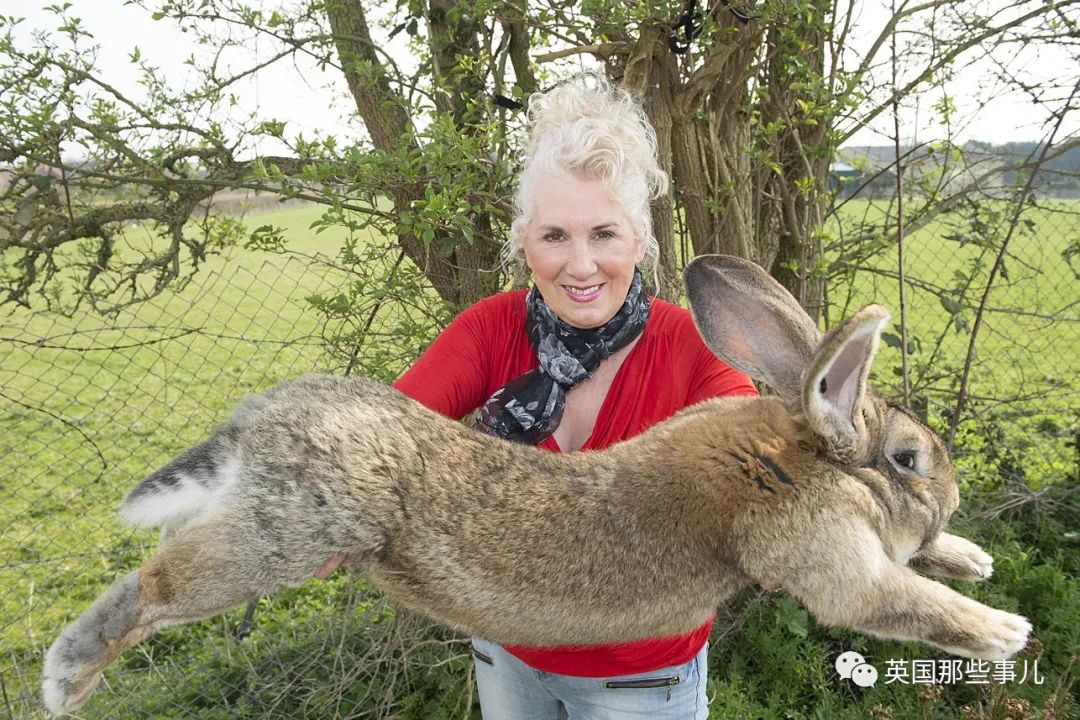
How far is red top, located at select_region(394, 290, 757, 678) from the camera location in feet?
7.84

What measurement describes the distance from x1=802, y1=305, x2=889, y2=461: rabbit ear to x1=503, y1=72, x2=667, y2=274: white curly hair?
2.70 ft

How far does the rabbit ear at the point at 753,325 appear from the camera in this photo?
7.55ft

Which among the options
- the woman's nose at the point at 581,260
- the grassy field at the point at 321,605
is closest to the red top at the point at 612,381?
the woman's nose at the point at 581,260

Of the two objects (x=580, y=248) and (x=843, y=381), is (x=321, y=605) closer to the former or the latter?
(x=580, y=248)

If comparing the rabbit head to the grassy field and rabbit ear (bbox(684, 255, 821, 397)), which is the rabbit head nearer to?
rabbit ear (bbox(684, 255, 821, 397))

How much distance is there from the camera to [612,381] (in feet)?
8.54

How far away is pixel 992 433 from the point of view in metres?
5.21

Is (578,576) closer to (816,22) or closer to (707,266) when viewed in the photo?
(707,266)

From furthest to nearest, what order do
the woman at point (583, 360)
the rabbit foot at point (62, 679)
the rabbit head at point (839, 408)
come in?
the woman at point (583, 360) → the rabbit head at point (839, 408) → the rabbit foot at point (62, 679)

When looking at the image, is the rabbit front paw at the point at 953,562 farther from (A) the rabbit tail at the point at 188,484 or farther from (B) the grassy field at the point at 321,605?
(A) the rabbit tail at the point at 188,484

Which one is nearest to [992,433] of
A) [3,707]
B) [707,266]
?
[707,266]

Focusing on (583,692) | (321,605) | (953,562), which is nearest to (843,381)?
(953,562)

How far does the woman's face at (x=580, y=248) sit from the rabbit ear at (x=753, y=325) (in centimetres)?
26

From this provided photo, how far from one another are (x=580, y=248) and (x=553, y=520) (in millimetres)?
834
